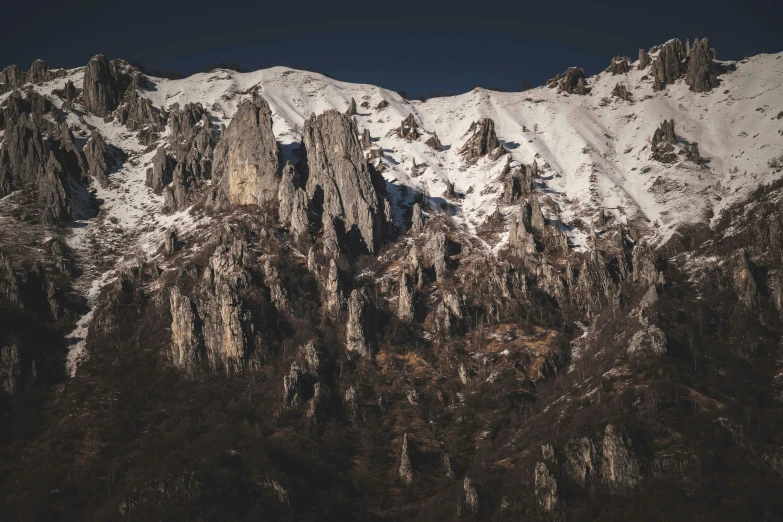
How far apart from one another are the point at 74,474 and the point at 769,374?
144122mm

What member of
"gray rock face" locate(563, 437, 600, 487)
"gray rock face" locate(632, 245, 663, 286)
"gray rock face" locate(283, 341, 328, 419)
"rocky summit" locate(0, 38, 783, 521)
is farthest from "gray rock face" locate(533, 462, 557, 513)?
"gray rock face" locate(632, 245, 663, 286)

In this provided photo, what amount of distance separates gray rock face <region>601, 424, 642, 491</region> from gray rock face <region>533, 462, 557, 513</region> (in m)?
10.2

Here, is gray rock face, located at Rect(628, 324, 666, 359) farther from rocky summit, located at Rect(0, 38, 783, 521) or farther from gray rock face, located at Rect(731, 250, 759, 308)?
gray rock face, located at Rect(731, 250, 759, 308)

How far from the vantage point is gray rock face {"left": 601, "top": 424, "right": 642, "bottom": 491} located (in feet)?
401

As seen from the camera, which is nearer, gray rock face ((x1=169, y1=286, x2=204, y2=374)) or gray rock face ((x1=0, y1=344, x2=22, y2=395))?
gray rock face ((x1=0, y1=344, x2=22, y2=395))


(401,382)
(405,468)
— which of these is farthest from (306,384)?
(405,468)

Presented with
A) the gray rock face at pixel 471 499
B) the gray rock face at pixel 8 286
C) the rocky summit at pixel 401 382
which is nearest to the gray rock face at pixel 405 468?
the rocky summit at pixel 401 382

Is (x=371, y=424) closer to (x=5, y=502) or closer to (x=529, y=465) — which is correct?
(x=529, y=465)

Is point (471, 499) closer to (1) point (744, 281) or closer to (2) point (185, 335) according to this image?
(2) point (185, 335)

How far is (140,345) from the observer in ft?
569

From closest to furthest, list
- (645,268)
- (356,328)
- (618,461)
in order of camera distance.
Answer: (618,461) < (356,328) < (645,268)

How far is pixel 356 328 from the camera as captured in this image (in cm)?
17362

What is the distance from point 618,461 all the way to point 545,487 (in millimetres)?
14303

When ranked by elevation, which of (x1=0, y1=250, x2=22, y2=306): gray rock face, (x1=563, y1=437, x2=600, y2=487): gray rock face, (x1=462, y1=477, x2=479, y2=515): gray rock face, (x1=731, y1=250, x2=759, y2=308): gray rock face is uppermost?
(x1=0, y1=250, x2=22, y2=306): gray rock face
